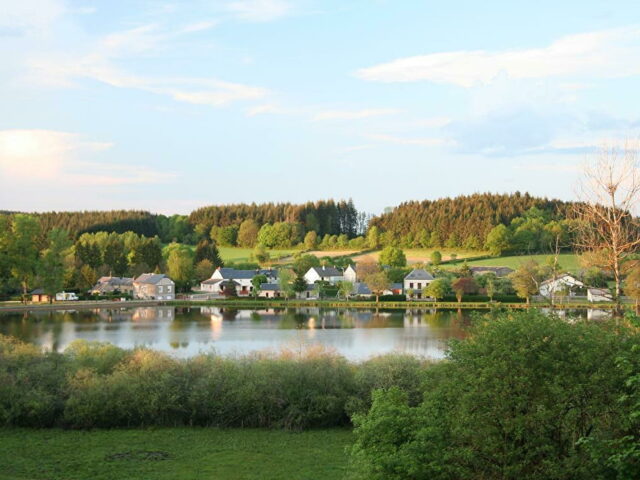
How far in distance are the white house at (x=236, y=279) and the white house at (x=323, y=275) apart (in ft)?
12.8

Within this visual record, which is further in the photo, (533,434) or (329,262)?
(329,262)

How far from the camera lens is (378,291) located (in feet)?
214

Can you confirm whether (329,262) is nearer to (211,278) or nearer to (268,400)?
(211,278)

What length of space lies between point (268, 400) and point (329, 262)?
70.0m

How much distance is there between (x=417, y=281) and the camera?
69.3 m

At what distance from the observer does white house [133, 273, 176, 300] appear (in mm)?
68938

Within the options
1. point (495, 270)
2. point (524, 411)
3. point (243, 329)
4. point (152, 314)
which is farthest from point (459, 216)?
point (524, 411)

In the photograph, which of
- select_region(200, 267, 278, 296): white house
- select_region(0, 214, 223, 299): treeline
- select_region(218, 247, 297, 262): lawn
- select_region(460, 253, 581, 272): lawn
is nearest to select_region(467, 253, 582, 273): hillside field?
select_region(460, 253, 581, 272): lawn

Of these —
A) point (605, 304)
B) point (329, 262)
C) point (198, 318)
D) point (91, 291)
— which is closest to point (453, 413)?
point (198, 318)

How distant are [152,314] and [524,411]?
47.6 m

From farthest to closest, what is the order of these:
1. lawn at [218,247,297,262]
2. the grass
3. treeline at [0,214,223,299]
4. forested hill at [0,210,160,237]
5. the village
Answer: forested hill at [0,210,160,237] < lawn at [218,247,297,262] < the village < treeline at [0,214,223,299] < the grass

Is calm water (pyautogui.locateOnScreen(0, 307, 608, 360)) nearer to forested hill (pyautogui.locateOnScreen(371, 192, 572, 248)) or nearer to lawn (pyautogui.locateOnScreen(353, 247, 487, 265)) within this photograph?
lawn (pyautogui.locateOnScreen(353, 247, 487, 265))

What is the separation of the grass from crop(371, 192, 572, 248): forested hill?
78.9 meters

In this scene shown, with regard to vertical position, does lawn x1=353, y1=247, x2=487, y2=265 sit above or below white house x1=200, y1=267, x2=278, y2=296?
above
